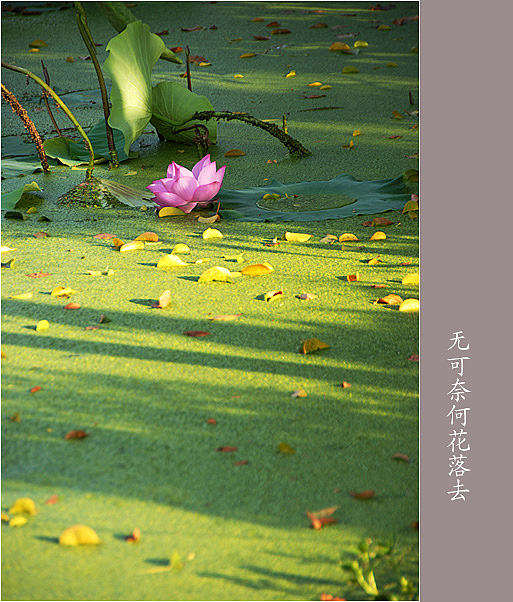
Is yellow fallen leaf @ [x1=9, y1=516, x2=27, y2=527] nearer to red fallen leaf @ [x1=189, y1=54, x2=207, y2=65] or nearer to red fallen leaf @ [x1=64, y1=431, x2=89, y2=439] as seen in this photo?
red fallen leaf @ [x1=64, y1=431, x2=89, y2=439]

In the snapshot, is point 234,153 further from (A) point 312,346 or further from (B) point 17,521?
(B) point 17,521

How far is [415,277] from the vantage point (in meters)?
1.48

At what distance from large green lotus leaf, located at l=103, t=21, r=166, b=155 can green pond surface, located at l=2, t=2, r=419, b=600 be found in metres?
0.20

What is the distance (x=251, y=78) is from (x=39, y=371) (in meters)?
2.54

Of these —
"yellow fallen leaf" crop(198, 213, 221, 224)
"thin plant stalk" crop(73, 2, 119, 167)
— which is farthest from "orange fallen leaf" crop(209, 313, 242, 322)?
"thin plant stalk" crop(73, 2, 119, 167)

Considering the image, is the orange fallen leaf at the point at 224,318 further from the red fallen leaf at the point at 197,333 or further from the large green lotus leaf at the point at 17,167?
the large green lotus leaf at the point at 17,167

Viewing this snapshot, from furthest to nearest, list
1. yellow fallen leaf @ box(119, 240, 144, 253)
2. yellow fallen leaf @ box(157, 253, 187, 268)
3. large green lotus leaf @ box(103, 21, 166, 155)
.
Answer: large green lotus leaf @ box(103, 21, 166, 155), yellow fallen leaf @ box(119, 240, 144, 253), yellow fallen leaf @ box(157, 253, 187, 268)

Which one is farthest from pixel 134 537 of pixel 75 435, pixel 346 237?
pixel 346 237

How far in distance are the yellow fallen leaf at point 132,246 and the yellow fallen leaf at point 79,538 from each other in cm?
97

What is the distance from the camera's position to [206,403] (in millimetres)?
1062

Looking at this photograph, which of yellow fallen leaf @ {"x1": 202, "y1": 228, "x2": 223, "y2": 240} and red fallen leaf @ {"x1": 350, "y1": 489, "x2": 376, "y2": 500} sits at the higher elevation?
yellow fallen leaf @ {"x1": 202, "y1": 228, "x2": 223, "y2": 240}

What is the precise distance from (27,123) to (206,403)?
4.23 ft

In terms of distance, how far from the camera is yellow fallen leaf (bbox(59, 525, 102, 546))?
0.80 m

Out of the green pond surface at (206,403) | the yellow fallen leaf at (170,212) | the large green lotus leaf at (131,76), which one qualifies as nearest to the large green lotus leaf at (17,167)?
the green pond surface at (206,403)
